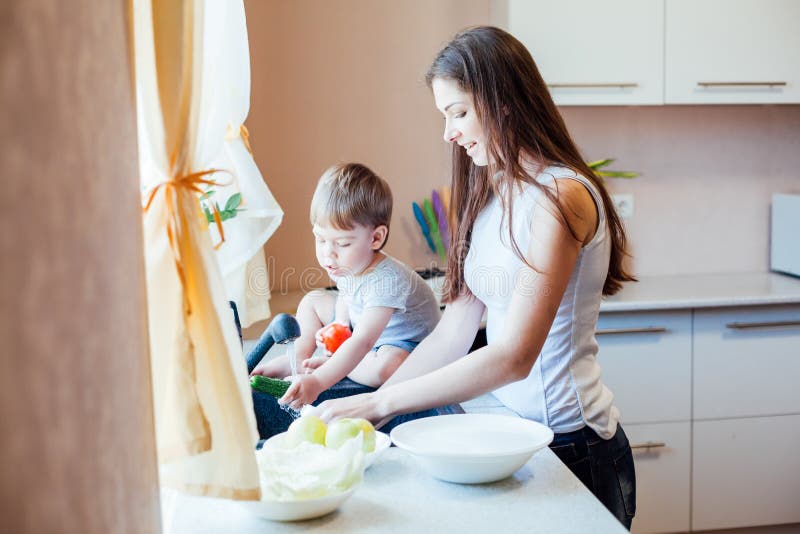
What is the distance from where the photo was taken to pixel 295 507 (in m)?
0.99

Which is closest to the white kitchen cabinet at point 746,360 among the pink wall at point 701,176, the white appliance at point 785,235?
the white appliance at point 785,235

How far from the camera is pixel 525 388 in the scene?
1404 mm

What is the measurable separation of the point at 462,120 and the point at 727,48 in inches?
62.4

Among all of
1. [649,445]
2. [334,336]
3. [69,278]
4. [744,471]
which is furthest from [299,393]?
[744,471]

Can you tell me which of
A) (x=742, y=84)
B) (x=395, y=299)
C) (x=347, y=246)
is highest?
(x=742, y=84)

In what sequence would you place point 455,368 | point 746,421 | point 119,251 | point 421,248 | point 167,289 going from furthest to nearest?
point 421,248 → point 746,421 → point 455,368 → point 167,289 → point 119,251

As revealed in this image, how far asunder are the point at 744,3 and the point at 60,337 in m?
2.63

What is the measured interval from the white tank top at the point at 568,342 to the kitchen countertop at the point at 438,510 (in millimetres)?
215

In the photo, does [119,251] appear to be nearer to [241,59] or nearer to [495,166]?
[495,166]

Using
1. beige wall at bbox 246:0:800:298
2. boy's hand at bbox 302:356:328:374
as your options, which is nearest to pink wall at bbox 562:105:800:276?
beige wall at bbox 246:0:800:298

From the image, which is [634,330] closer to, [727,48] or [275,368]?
[727,48]

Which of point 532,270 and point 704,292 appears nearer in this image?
point 532,270

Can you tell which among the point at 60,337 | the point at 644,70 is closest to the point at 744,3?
the point at 644,70

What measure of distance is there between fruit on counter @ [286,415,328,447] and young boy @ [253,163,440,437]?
1.62ft
